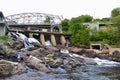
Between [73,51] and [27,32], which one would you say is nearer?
[73,51]

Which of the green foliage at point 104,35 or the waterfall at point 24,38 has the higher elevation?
the waterfall at point 24,38

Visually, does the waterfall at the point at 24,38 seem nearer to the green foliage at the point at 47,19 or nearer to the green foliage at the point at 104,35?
the green foliage at the point at 104,35

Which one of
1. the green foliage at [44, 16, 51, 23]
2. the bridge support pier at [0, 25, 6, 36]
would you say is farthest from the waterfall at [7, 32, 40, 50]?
the green foliage at [44, 16, 51, 23]

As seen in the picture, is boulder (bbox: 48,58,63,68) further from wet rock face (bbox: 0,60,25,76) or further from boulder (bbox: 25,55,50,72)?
wet rock face (bbox: 0,60,25,76)

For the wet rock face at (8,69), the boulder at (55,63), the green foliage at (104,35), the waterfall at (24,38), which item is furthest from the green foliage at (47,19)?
the wet rock face at (8,69)

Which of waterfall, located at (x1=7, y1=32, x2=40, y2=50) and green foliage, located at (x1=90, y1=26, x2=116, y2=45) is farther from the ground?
waterfall, located at (x1=7, y1=32, x2=40, y2=50)

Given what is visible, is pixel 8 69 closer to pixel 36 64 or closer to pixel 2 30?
pixel 36 64

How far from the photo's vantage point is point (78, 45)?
85.8 meters

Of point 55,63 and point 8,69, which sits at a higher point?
point 8,69

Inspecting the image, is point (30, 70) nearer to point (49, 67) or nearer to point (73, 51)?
point (49, 67)

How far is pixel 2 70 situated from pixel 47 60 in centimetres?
1069

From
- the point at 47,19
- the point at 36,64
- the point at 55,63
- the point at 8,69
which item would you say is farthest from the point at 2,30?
the point at 47,19

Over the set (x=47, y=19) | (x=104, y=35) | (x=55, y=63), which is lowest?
(x=104, y=35)

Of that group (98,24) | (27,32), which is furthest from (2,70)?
(98,24)
